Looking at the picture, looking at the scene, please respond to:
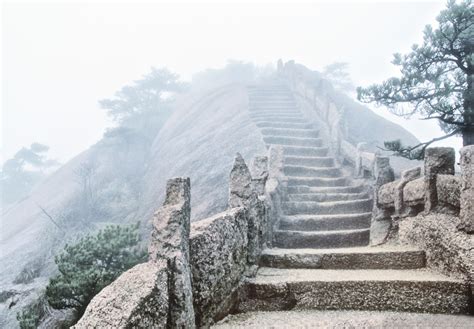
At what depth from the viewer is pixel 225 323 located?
3.46m

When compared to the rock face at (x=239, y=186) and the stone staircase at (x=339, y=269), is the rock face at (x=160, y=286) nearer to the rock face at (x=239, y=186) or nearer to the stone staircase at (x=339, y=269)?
the stone staircase at (x=339, y=269)

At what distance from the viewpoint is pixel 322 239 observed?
6.15 meters

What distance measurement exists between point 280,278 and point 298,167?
19.1ft

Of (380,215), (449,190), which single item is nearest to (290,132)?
(380,215)

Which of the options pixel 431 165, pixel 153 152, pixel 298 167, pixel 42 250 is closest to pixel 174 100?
pixel 153 152

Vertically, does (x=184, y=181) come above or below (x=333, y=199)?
above

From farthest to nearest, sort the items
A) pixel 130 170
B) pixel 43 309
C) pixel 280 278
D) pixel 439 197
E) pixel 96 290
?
pixel 130 170
pixel 43 309
pixel 96 290
pixel 439 197
pixel 280 278

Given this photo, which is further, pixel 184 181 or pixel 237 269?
pixel 237 269

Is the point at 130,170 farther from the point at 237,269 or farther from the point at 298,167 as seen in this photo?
the point at 237,269

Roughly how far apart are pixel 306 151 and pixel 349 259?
23.4 feet

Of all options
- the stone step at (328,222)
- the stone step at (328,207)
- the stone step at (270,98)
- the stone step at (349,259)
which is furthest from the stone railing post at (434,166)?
the stone step at (270,98)

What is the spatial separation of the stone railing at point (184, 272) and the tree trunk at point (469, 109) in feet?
12.1

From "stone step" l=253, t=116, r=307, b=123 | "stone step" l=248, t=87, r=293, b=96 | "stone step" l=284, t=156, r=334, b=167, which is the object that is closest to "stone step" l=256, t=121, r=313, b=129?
"stone step" l=253, t=116, r=307, b=123

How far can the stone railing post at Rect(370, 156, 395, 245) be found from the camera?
5.69 meters
